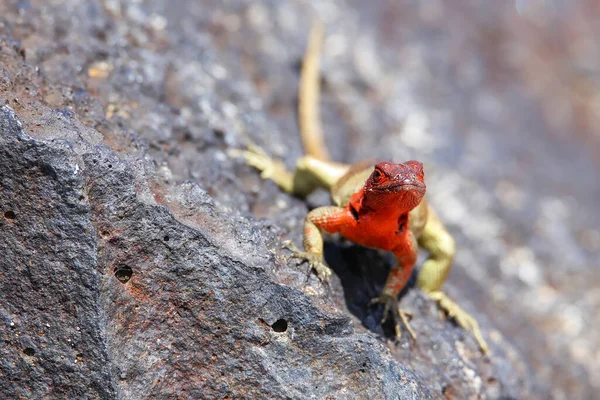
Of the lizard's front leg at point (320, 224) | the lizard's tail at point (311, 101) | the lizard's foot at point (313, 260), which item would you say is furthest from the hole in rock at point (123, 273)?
the lizard's tail at point (311, 101)

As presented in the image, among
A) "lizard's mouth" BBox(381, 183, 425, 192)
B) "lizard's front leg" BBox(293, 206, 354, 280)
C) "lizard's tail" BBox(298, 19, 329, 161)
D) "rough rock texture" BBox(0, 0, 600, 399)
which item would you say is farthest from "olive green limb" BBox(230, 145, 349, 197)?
"lizard's mouth" BBox(381, 183, 425, 192)

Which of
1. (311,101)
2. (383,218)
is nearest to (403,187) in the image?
(383,218)

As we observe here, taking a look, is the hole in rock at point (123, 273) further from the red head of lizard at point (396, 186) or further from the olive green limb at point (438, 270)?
the olive green limb at point (438, 270)

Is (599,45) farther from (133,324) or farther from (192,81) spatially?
(133,324)

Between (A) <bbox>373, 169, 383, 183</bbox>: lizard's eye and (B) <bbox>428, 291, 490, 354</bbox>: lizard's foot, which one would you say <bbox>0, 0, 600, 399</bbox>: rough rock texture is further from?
(A) <bbox>373, 169, 383, 183</bbox>: lizard's eye

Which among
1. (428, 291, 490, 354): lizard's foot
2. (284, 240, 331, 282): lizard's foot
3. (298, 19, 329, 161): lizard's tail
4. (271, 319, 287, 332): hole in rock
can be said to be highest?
(298, 19, 329, 161): lizard's tail

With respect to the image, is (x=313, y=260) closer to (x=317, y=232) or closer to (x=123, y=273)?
(x=317, y=232)
